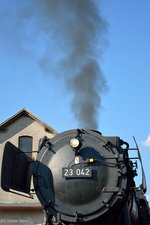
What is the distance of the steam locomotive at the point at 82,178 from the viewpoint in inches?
209

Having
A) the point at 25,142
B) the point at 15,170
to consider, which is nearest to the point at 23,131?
the point at 25,142

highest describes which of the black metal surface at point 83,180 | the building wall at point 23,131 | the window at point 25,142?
the building wall at point 23,131

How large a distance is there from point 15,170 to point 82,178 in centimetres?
124

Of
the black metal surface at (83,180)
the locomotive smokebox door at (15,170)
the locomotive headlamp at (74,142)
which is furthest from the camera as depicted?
the locomotive smokebox door at (15,170)

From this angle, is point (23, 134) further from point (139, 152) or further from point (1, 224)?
point (139, 152)

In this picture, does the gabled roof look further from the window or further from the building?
the window

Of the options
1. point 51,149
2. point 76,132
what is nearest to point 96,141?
point 76,132

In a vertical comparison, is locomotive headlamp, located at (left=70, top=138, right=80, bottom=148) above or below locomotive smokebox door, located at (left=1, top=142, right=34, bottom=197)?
above

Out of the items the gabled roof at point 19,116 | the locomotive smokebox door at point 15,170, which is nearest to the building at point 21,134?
the gabled roof at point 19,116

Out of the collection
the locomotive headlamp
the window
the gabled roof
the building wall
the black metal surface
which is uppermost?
the gabled roof

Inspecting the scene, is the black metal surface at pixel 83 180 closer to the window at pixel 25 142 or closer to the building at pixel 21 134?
the building at pixel 21 134

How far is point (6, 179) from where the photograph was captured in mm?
5602

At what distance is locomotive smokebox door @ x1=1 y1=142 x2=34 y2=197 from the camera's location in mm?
5621

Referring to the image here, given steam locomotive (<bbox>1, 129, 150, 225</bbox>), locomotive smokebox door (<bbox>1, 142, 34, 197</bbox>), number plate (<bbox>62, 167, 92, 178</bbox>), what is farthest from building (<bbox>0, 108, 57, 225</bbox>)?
number plate (<bbox>62, 167, 92, 178</bbox>)
